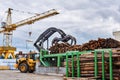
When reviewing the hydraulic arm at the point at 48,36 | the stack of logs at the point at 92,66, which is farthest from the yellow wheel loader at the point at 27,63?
the stack of logs at the point at 92,66

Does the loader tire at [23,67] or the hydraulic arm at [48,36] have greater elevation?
the hydraulic arm at [48,36]

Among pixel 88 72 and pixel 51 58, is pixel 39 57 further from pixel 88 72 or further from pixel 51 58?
pixel 88 72

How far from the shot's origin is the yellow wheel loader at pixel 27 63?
29.4m

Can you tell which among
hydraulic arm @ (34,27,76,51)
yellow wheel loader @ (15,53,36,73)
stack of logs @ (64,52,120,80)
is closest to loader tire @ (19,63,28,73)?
yellow wheel loader @ (15,53,36,73)

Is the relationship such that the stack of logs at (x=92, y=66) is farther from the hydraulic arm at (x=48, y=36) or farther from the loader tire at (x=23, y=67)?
the loader tire at (x=23, y=67)

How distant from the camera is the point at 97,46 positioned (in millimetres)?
21141

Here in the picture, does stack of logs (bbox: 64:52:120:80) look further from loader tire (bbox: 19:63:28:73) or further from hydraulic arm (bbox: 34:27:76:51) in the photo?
loader tire (bbox: 19:63:28:73)

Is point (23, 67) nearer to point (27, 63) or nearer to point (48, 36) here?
point (27, 63)

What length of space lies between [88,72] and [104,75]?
919 mm

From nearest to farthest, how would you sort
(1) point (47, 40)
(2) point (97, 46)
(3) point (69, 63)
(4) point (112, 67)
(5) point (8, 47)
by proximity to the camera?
1. (4) point (112, 67)
2. (3) point (69, 63)
3. (2) point (97, 46)
4. (1) point (47, 40)
5. (5) point (8, 47)

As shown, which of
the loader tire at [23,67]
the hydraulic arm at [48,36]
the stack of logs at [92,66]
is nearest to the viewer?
the stack of logs at [92,66]

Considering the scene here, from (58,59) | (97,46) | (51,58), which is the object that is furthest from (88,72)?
(51,58)

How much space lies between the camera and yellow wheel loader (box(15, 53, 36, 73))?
2940cm

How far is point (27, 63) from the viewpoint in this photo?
29.6 meters
